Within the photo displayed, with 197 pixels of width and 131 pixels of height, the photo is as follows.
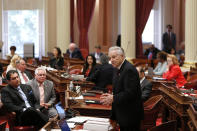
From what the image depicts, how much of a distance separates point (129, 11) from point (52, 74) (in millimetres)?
4461

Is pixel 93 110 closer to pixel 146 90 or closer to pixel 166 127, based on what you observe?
pixel 146 90

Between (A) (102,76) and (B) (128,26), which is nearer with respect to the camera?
(A) (102,76)

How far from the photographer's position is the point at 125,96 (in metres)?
3.87

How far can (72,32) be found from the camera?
15773 millimetres

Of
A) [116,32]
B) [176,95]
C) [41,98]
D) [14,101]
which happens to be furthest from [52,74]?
[116,32]

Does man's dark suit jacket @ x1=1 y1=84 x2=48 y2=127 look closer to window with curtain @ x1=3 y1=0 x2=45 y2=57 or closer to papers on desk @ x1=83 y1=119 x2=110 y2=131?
papers on desk @ x1=83 y1=119 x2=110 y2=131

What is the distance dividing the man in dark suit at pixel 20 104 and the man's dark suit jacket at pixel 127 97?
5.18 feet

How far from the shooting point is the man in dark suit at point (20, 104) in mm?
5195

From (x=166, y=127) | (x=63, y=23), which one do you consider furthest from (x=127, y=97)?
(x=63, y=23)

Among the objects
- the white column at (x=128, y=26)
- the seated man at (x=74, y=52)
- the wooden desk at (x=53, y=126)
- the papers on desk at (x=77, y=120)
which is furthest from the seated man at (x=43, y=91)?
the white column at (x=128, y=26)

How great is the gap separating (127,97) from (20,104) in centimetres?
204

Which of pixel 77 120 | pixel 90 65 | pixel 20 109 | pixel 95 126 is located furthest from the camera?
pixel 90 65

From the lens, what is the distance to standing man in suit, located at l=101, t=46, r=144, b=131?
3883mm

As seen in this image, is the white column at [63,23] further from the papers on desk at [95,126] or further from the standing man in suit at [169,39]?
the papers on desk at [95,126]
